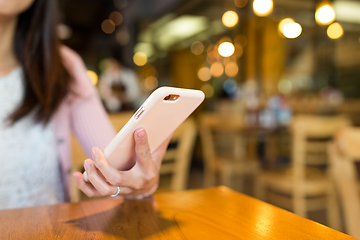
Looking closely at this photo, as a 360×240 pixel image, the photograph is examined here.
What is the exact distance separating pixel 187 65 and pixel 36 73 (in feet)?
20.2

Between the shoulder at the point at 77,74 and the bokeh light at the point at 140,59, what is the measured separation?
5.43m

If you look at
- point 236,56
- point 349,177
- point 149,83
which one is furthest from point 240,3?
point 349,177

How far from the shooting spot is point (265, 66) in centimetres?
645

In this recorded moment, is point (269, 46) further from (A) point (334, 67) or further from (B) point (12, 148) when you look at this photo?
(B) point (12, 148)

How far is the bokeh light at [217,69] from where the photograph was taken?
6.39 m

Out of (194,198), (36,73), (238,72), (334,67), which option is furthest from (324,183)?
(334,67)

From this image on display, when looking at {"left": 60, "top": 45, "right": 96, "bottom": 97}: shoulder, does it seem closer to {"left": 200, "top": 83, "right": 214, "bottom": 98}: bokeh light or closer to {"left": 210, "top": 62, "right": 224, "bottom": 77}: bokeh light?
{"left": 200, "top": 83, "right": 214, "bottom": 98}: bokeh light

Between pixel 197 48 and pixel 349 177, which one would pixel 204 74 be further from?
pixel 349 177

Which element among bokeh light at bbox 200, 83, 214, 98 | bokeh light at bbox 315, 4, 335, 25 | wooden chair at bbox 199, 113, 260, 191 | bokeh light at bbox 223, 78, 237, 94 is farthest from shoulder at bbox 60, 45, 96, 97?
bokeh light at bbox 223, 78, 237, 94

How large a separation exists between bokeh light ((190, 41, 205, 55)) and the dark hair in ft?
19.0

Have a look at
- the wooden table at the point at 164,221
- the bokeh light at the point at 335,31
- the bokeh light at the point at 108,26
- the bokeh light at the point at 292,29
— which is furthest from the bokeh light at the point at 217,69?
the wooden table at the point at 164,221

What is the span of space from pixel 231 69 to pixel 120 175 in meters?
6.05

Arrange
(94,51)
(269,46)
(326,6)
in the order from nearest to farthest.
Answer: (326,6), (269,46), (94,51)

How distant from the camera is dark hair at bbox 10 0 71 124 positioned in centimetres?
96
